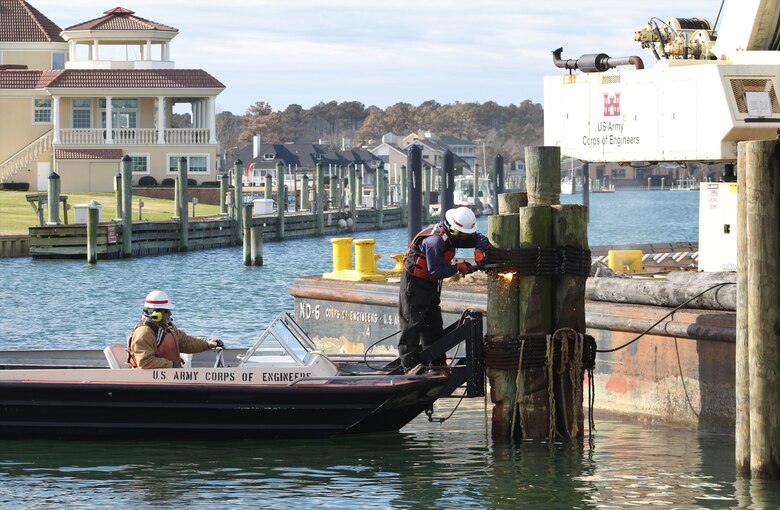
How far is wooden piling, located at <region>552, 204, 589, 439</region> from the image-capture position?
1455cm

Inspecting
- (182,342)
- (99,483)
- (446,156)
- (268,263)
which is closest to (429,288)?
(182,342)

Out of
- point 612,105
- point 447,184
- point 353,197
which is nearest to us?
point 612,105

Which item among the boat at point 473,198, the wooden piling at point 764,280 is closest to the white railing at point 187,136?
the boat at point 473,198

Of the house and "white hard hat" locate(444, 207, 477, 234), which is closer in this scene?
"white hard hat" locate(444, 207, 477, 234)

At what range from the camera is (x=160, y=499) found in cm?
1352

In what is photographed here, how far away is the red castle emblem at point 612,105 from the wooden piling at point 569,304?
15.8 ft

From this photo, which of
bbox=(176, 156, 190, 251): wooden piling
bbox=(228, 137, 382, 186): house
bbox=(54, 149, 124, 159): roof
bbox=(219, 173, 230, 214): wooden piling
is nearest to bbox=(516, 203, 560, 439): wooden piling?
bbox=(176, 156, 190, 251): wooden piling

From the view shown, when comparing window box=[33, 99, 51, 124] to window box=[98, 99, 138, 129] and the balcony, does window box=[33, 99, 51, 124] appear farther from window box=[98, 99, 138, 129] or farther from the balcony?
the balcony

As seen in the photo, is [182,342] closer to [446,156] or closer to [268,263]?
[446,156]

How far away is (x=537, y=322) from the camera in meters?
14.5

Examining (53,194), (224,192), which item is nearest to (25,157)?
(224,192)

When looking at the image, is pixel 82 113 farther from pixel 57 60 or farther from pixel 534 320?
pixel 534 320

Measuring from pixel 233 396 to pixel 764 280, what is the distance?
18.1 feet

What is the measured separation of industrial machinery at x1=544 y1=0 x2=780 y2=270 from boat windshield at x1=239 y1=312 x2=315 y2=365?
5.86 metres
